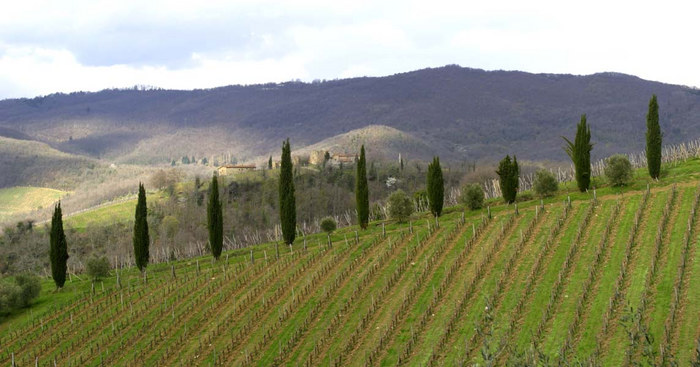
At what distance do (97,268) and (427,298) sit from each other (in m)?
33.2

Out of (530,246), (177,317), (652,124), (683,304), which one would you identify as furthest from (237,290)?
(652,124)

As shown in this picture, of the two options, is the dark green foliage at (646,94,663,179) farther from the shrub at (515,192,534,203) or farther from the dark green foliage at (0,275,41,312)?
the dark green foliage at (0,275,41,312)

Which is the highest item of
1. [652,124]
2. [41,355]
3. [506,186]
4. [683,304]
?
[652,124]

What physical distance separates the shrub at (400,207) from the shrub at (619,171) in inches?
669

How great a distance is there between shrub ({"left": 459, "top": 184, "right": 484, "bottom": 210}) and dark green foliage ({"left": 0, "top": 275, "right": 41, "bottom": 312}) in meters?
36.5

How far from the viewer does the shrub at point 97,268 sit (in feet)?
201

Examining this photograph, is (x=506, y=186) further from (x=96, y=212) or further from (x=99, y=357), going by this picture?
(x=96, y=212)

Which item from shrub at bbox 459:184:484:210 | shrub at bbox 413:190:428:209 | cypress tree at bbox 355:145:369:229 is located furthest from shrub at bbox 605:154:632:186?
shrub at bbox 413:190:428:209

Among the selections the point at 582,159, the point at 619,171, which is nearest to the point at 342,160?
the point at 582,159

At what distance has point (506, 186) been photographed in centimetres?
6122

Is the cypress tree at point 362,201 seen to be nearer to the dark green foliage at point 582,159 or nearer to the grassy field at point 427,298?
the grassy field at point 427,298

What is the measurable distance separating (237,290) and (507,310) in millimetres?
20592

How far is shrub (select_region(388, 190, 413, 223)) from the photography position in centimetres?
6347

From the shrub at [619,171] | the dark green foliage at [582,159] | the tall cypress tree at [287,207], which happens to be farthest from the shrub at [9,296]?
the shrub at [619,171]
